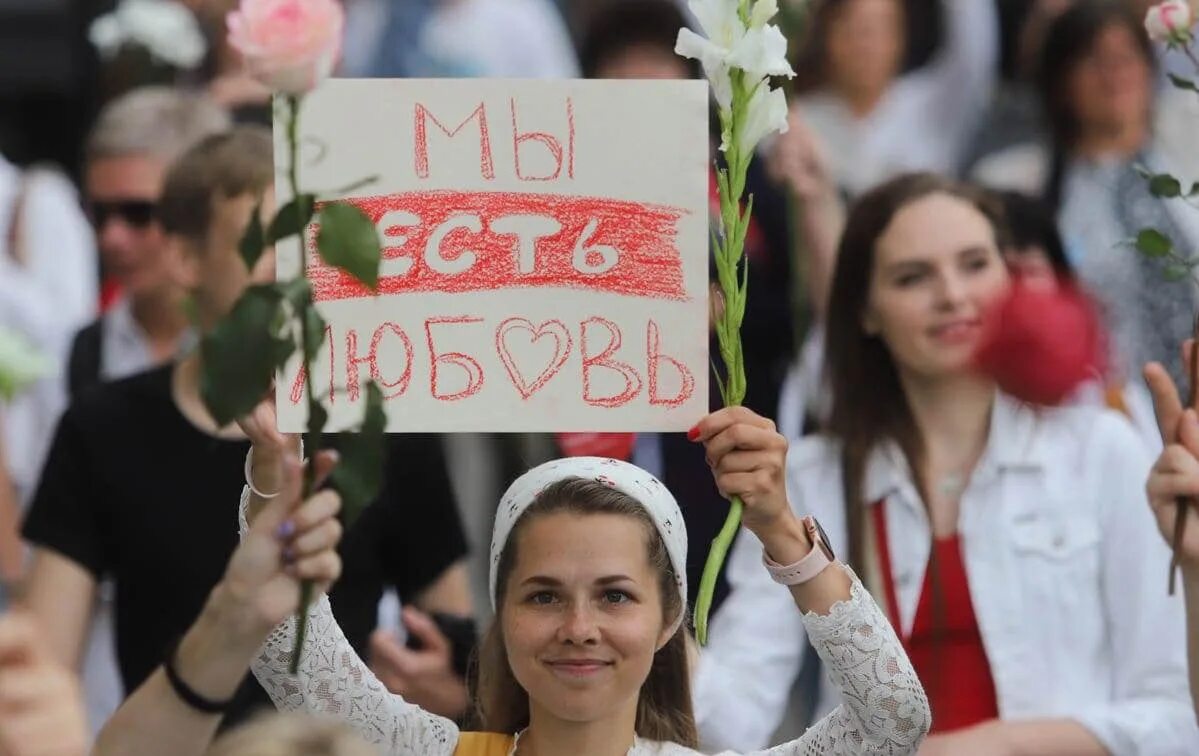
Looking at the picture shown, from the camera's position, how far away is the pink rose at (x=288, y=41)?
8.56 feet

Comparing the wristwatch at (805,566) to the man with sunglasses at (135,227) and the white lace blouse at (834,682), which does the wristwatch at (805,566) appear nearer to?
the white lace blouse at (834,682)

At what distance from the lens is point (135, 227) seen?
5.79m

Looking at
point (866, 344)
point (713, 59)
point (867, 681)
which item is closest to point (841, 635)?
point (867, 681)

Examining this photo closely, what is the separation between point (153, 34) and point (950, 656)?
3.27 m

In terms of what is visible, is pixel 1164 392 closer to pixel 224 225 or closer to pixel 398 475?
pixel 398 475

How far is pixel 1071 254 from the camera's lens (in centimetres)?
536

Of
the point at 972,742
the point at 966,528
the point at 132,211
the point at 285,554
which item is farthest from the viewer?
the point at 132,211

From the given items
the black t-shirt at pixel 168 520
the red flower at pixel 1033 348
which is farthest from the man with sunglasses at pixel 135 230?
the red flower at pixel 1033 348

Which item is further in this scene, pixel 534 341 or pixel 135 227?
pixel 135 227

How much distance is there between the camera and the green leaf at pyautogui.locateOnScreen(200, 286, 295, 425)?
263cm

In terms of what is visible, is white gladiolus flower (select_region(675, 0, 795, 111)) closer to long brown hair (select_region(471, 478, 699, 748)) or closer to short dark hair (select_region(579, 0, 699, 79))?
long brown hair (select_region(471, 478, 699, 748))

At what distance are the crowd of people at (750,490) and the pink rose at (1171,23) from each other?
1.44ft

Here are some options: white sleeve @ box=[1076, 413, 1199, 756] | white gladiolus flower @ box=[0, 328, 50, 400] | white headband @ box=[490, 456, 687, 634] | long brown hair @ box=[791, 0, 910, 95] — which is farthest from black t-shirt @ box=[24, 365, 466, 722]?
long brown hair @ box=[791, 0, 910, 95]

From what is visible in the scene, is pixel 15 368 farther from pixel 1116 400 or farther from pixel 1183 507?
pixel 1116 400
